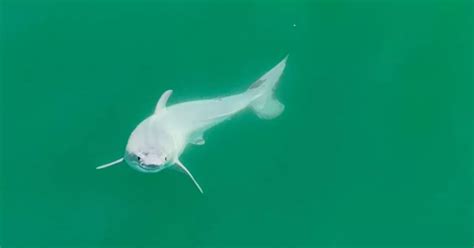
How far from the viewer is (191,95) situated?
36.0 ft

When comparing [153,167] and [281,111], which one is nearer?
[153,167]

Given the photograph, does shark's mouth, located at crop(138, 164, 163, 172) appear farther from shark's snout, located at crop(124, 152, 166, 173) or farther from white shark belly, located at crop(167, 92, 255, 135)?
white shark belly, located at crop(167, 92, 255, 135)

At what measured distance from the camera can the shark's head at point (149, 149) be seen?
26.4 feet

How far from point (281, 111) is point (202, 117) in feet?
6.74

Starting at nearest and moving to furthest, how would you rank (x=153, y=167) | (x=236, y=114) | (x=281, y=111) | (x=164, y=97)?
(x=153, y=167) < (x=164, y=97) < (x=236, y=114) < (x=281, y=111)

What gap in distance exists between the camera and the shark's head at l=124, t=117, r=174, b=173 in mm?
8047

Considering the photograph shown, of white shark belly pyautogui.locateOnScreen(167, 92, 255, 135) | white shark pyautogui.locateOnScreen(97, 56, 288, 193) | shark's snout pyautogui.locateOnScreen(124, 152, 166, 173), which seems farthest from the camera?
white shark belly pyautogui.locateOnScreen(167, 92, 255, 135)

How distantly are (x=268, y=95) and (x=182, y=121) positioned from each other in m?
2.12

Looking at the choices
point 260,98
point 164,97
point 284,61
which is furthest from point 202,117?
point 284,61

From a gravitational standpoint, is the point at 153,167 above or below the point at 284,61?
below

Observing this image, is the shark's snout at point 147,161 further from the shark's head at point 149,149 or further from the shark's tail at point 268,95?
the shark's tail at point 268,95

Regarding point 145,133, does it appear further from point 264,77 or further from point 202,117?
point 264,77

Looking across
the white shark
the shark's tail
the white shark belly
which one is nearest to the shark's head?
the white shark

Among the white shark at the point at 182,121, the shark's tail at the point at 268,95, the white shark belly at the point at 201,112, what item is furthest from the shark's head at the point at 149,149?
the shark's tail at the point at 268,95
